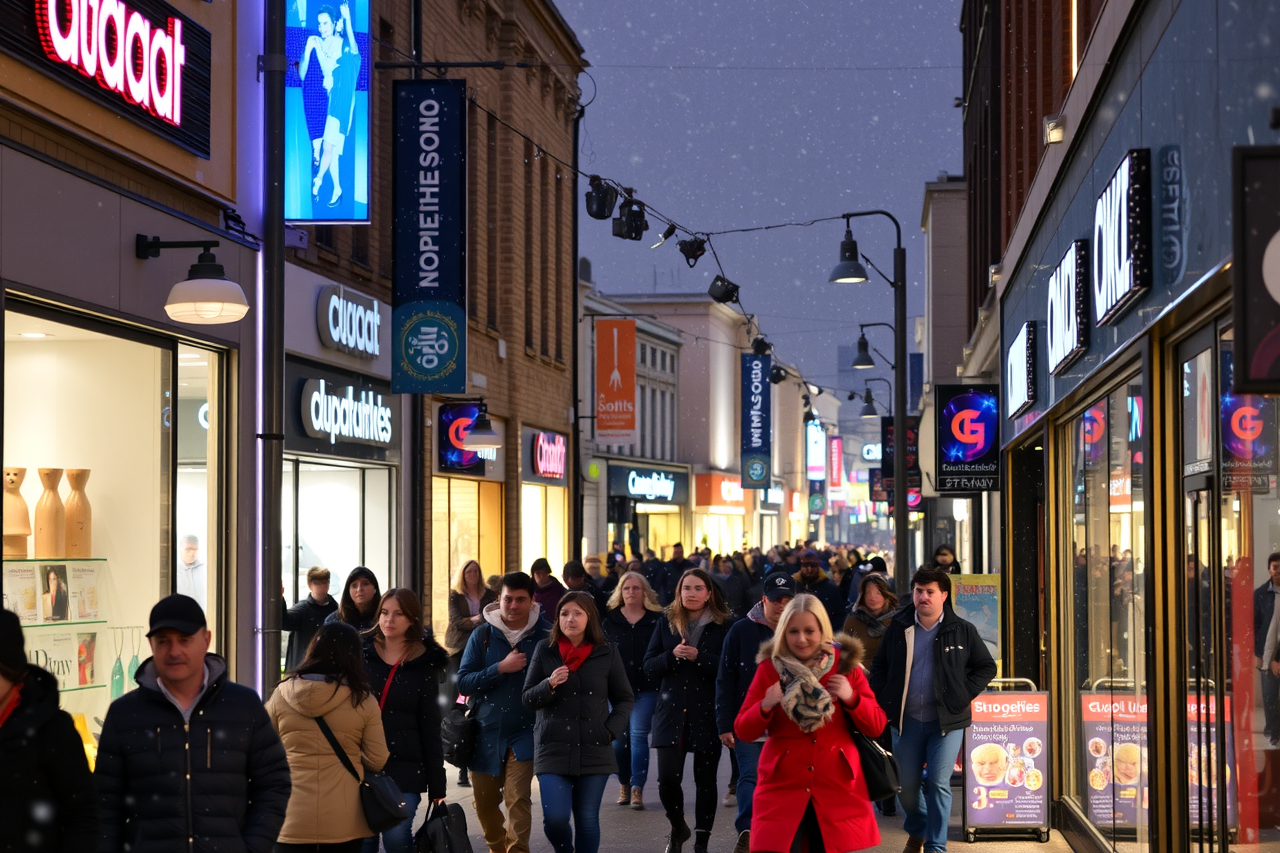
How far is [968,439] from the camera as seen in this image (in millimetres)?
18672

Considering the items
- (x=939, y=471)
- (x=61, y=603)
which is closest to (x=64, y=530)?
(x=61, y=603)

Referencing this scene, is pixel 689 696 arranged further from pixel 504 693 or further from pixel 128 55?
pixel 128 55

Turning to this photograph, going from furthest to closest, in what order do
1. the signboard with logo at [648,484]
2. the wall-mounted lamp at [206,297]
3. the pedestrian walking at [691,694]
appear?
the signboard with logo at [648,484], the pedestrian walking at [691,694], the wall-mounted lamp at [206,297]

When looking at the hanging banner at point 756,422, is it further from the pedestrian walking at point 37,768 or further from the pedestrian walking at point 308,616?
the pedestrian walking at point 37,768

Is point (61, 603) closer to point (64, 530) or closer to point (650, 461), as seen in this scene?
point (64, 530)

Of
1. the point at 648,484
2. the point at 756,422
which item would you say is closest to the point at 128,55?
the point at 648,484

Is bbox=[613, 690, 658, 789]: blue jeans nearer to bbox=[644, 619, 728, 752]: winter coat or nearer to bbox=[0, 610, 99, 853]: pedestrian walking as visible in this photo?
bbox=[644, 619, 728, 752]: winter coat

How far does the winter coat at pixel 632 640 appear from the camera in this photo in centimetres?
1170

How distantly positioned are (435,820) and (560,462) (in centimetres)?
2200

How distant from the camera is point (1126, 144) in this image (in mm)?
7812

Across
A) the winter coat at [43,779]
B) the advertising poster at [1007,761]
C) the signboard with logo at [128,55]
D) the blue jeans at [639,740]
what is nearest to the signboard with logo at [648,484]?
the blue jeans at [639,740]

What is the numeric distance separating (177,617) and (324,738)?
5.09 feet

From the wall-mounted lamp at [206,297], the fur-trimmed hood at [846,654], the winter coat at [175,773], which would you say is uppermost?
the wall-mounted lamp at [206,297]

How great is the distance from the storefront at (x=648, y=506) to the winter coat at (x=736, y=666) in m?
35.8
